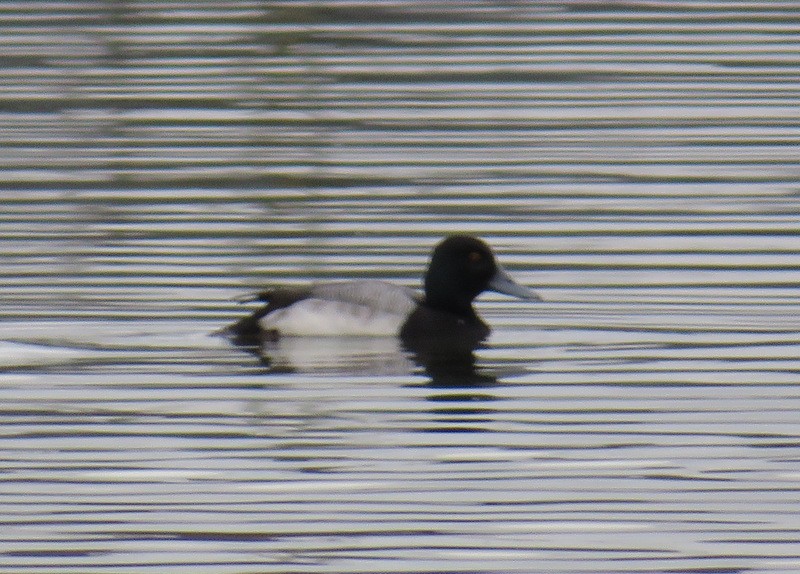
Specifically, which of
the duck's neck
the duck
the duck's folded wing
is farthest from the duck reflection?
the duck's neck

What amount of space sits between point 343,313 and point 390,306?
22cm

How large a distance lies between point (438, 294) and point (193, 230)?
2188 millimetres

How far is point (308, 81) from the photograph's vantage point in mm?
19266

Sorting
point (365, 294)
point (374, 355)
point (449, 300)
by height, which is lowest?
point (374, 355)

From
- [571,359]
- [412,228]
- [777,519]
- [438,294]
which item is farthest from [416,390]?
[412,228]

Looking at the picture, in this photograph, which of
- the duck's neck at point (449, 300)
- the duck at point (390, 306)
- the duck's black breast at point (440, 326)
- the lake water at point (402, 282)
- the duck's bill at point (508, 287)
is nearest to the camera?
the lake water at point (402, 282)

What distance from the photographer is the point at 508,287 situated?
11.9m

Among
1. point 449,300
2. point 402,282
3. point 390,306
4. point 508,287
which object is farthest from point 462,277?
point 402,282

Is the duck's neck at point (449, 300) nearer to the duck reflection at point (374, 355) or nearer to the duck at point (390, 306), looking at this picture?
the duck at point (390, 306)

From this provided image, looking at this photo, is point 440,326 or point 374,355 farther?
point 440,326

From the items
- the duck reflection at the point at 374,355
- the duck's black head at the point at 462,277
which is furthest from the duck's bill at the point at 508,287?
the duck reflection at the point at 374,355

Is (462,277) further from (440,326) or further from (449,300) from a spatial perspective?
(440,326)

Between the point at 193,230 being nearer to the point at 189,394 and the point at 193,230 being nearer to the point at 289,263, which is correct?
the point at 289,263

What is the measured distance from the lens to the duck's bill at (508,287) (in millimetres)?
11797
